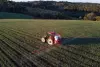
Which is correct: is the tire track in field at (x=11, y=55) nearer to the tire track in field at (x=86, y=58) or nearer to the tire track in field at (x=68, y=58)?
the tire track in field at (x=68, y=58)

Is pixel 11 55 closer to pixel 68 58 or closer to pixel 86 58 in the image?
pixel 68 58

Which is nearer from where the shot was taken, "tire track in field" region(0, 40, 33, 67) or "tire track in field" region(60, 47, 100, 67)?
"tire track in field" region(60, 47, 100, 67)

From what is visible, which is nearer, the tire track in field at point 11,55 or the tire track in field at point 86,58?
the tire track in field at point 86,58

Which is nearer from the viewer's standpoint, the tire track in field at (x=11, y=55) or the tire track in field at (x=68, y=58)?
the tire track in field at (x=68, y=58)

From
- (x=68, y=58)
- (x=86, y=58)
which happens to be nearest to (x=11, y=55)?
(x=68, y=58)

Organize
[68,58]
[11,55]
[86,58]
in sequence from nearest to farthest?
[68,58] → [86,58] → [11,55]

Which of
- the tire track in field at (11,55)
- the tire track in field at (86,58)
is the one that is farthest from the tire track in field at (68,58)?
the tire track in field at (11,55)

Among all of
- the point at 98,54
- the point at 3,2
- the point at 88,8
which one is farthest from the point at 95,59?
the point at 88,8

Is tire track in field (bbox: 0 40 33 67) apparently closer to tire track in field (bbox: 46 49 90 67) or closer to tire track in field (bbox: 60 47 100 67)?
tire track in field (bbox: 46 49 90 67)

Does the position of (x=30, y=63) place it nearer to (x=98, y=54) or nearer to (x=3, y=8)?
(x=98, y=54)

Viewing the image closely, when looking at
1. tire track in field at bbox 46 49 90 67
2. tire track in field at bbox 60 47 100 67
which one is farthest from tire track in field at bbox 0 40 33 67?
tire track in field at bbox 60 47 100 67

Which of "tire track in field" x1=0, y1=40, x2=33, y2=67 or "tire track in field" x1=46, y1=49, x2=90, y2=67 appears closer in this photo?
"tire track in field" x1=46, y1=49, x2=90, y2=67
